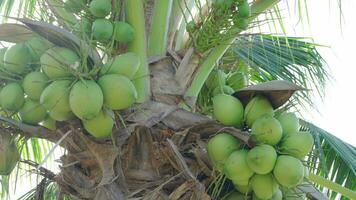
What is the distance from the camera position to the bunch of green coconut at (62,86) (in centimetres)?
166

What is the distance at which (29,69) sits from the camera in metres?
1.88

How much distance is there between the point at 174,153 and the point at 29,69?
51 centimetres

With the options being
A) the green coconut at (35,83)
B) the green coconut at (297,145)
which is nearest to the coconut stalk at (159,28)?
the green coconut at (35,83)

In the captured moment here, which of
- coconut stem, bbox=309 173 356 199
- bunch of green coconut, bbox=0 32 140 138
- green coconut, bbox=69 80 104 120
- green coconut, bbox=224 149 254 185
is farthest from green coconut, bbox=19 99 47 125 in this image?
coconut stem, bbox=309 173 356 199

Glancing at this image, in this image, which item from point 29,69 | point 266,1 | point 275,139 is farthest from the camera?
point 266,1

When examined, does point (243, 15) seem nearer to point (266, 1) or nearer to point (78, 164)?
point (266, 1)

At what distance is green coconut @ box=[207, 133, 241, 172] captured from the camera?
1793 mm

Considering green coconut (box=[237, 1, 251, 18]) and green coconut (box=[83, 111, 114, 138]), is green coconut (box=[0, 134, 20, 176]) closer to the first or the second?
green coconut (box=[83, 111, 114, 138])

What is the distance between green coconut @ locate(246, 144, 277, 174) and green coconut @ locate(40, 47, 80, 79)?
54 cm

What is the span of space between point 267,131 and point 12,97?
29.2 inches

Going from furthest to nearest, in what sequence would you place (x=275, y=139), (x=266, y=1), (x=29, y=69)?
(x=266, y=1) < (x=29, y=69) < (x=275, y=139)

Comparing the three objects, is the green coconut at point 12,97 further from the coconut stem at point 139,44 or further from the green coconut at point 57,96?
the coconut stem at point 139,44

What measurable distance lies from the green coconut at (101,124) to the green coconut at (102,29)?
26cm

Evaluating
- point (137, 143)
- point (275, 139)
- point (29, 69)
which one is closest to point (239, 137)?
point (275, 139)
